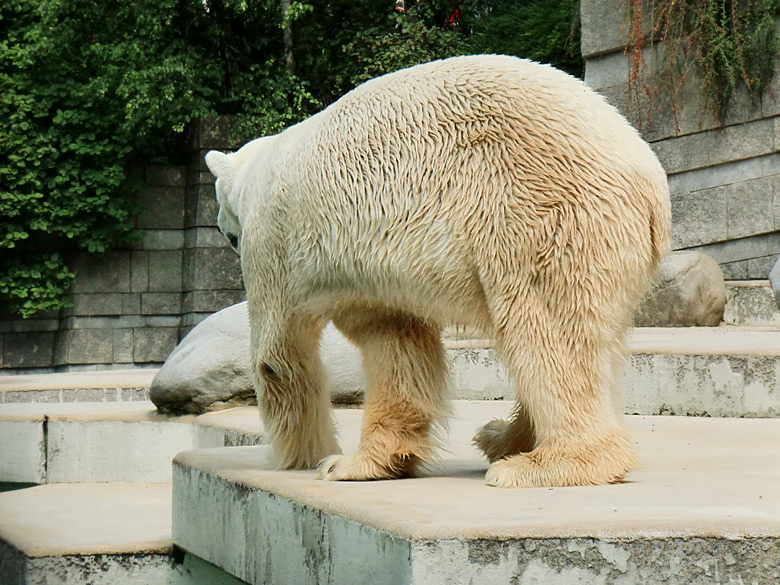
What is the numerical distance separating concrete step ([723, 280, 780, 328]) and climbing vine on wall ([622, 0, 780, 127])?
205 centimetres

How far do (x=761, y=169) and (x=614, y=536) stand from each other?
27.1 ft

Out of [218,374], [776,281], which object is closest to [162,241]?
[218,374]

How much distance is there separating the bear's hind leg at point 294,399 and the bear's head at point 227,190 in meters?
0.64

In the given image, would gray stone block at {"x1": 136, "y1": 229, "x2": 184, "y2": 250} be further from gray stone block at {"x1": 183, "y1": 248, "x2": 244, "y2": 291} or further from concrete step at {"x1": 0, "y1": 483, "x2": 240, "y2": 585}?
concrete step at {"x1": 0, "y1": 483, "x2": 240, "y2": 585}

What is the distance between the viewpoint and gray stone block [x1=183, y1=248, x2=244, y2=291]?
13672 millimetres

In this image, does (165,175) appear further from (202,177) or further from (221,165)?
(221,165)

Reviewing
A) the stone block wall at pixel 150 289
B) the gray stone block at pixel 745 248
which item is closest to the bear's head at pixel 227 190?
the gray stone block at pixel 745 248

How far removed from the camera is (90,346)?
1352cm

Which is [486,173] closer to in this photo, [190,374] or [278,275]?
[278,275]

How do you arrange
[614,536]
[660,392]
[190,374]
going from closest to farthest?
[614,536] < [660,392] < [190,374]

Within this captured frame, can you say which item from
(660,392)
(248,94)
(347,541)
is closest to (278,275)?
(347,541)

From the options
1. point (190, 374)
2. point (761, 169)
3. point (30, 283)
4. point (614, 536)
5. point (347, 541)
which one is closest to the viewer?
point (614, 536)

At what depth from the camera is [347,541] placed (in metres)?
2.29

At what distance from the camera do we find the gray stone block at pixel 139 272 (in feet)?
45.2
